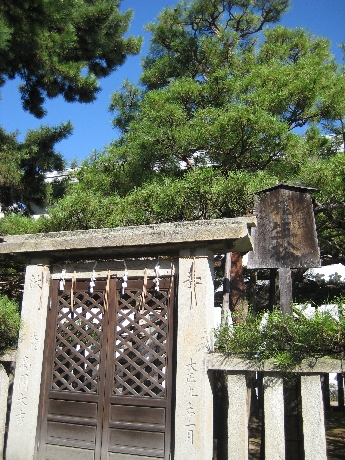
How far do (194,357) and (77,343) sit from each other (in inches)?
66.1

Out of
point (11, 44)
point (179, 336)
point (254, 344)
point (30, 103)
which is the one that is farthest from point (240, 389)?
point (30, 103)

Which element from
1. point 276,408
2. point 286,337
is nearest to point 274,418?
point 276,408

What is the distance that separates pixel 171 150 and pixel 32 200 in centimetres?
389

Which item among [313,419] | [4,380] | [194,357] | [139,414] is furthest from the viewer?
[4,380]

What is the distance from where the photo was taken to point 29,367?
18.8 feet

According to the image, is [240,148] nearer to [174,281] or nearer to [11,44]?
[174,281]

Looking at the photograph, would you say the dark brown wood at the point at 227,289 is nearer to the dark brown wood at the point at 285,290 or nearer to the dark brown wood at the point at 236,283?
the dark brown wood at the point at 236,283

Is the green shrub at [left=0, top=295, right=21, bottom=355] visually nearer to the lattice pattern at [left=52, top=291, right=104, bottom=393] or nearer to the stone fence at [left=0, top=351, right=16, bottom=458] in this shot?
the stone fence at [left=0, top=351, right=16, bottom=458]

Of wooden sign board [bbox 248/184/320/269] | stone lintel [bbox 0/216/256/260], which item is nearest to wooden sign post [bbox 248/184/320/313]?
wooden sign board [bbox 248/184/320/269]

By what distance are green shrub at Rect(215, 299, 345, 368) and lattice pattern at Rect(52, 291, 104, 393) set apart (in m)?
1.74

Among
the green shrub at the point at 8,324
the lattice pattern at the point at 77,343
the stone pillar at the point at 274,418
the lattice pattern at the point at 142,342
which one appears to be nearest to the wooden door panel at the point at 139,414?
the lattice pattern at the point at 142,342

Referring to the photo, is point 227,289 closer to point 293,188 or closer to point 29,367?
point 293,188

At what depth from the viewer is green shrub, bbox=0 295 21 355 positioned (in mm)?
5762

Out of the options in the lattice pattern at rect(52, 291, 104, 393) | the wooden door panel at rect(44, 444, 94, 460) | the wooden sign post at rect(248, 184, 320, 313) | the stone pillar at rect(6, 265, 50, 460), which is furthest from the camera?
the wooden sign post at rect(248, 184, 320, 313)
